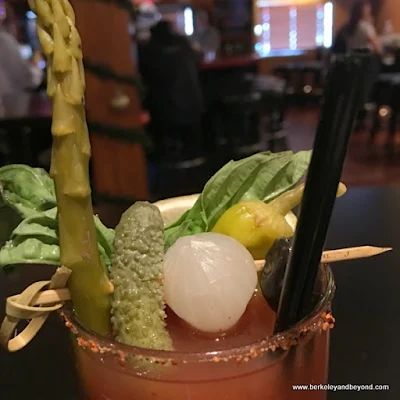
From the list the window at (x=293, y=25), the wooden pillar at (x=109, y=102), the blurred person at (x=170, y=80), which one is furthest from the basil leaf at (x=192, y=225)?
the window at (x=293, y=25)

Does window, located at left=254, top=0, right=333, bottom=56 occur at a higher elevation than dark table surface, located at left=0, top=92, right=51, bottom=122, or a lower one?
higher

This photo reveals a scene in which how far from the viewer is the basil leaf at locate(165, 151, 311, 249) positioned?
1.54 feet

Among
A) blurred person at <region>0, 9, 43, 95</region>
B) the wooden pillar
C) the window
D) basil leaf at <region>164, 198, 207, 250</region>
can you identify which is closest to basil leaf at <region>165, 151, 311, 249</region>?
basil leaf at <region>164, 198, 207, 250</region>


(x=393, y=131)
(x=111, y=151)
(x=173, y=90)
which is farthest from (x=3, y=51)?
(x=393, y=131)

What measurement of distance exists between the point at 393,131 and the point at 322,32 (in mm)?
4175

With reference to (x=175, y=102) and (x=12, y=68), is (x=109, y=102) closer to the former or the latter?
(x=175, y=102)

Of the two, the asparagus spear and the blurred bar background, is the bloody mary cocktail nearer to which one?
the asparagus spear

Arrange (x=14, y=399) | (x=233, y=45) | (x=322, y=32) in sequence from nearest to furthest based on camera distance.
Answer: (x=14, y=399)
(x=233, y=45)
(x=322, y=32)

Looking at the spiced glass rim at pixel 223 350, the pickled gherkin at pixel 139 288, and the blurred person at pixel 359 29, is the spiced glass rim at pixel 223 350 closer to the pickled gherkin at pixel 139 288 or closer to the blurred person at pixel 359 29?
the pickled gherkin at pixel 139 288

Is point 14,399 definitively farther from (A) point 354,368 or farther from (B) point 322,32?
(B) point 322,32

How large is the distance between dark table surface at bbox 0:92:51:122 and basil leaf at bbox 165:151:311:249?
5.66 ft

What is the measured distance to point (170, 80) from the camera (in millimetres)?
3299

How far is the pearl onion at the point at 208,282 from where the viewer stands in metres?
0.36

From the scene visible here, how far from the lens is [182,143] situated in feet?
11.3
